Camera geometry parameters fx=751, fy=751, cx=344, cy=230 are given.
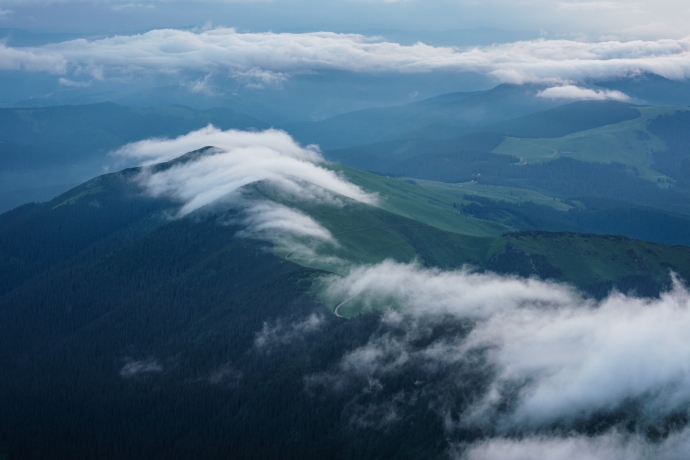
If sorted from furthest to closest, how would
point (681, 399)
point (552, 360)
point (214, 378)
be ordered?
1. point (214, 378)
2. point (552, 360)
3. point (681, 399)

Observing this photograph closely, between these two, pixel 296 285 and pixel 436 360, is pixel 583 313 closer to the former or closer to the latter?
pixel 436 360

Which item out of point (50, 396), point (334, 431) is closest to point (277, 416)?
point (334, 431)

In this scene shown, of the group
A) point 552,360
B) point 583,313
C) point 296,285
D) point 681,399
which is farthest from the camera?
point 296,285

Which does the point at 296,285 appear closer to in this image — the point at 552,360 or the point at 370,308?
the point at 370,308

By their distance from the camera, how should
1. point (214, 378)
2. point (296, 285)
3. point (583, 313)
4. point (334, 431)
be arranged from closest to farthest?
point (334, 431), point (214, 378), point (583, 313), point (296, 285)

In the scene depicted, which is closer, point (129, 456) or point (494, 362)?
point (129, 456)

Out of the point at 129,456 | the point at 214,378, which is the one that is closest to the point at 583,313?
the point at 214,378

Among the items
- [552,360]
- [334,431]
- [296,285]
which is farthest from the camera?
[296,285]

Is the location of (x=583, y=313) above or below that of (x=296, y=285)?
below

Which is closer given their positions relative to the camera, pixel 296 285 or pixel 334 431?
pixel 334 431
